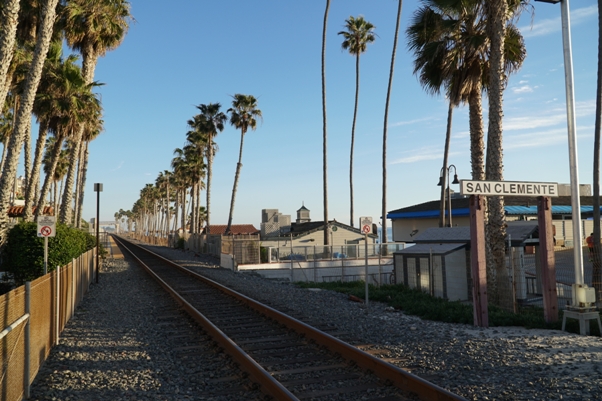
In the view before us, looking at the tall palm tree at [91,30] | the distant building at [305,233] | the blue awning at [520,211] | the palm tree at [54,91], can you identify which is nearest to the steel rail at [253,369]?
the palm tree at [54,91]

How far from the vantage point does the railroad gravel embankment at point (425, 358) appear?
6.90m

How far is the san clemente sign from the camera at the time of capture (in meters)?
11.5

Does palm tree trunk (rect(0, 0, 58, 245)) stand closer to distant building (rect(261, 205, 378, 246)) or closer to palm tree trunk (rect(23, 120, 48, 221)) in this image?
palm tree trunk (rect(23, 120, 48, 221))

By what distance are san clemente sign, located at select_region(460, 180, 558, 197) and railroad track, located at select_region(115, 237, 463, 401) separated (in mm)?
4882

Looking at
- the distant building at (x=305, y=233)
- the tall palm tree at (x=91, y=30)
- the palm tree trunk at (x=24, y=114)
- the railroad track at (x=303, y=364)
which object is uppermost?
the tall palm tree at (x=91, y=30)

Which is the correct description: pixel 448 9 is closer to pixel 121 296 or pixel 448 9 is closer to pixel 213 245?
pixel 121 296

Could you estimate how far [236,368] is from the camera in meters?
8.12

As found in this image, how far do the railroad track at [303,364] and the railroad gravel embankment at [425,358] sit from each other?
59 centimetres

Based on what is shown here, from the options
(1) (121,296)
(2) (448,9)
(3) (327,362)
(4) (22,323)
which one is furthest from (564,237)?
(4) (22,323)

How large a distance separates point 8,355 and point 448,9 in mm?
15779

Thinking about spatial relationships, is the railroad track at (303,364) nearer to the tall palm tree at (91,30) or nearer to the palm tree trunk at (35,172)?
the palm tree trunk at (35,172)

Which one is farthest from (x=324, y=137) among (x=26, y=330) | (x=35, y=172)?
(x=26, y=330)

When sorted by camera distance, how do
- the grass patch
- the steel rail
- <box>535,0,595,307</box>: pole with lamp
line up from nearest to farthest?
the steel rail < <box>535,0,595,307</box>: pole with lamp < the grass patch

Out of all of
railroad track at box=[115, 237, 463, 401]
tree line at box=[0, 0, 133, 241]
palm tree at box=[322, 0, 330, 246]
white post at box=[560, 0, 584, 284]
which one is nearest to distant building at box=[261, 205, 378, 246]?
palm tree at box=[322, 0, 330, 246]
